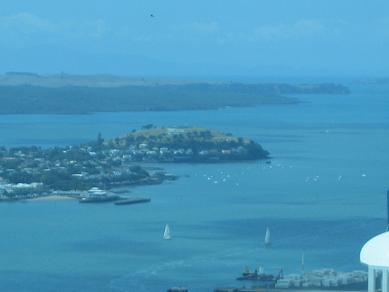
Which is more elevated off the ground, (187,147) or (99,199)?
(187,147)

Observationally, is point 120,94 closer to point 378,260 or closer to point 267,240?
point 267,240

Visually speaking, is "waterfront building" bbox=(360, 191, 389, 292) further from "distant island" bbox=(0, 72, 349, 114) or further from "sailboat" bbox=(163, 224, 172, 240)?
"distant island" bbox=(0, 72, 349, 114)

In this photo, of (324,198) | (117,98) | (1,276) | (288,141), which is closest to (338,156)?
(288,141)

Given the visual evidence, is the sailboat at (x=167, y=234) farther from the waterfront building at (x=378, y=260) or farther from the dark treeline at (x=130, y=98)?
the dark treeline at (x=130, y=98)

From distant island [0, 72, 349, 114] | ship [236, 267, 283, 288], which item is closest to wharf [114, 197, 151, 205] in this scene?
ship [236, 267, 283, 288]

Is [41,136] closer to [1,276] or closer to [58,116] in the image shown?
[58,116]

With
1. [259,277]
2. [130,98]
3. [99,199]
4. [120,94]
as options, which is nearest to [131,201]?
[99,199]
